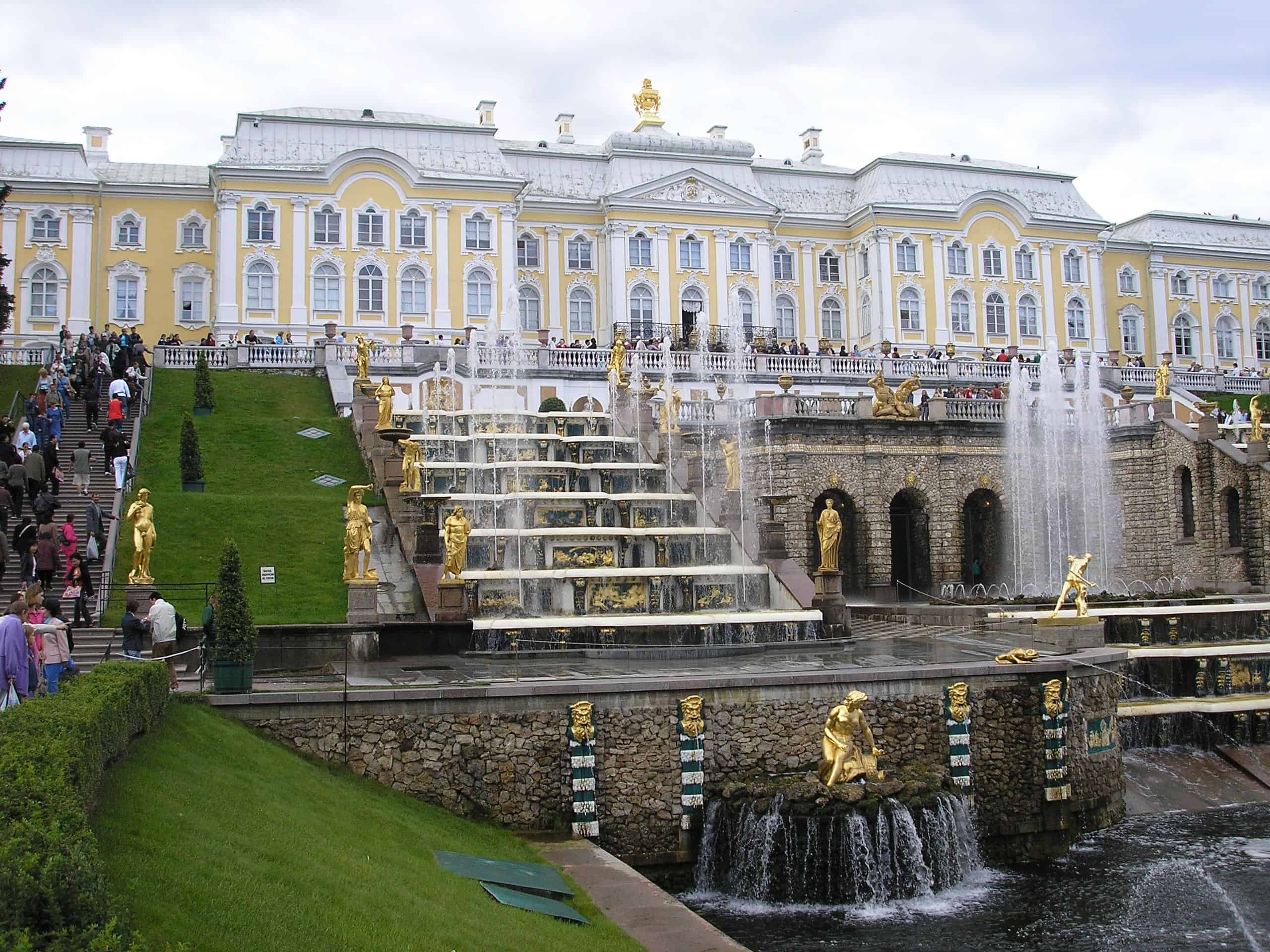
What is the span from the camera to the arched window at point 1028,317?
2702 inches

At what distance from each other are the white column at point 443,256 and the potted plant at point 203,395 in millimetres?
21884

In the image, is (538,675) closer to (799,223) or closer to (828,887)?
(828,887)

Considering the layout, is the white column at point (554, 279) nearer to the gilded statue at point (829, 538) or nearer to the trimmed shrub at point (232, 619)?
the gilded statue at point (829, 538)

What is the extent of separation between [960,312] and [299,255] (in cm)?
3352

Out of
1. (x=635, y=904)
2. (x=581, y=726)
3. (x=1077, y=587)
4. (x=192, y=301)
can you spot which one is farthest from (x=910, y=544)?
(x=192, y=301)

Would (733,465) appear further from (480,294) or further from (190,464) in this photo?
(480,294)

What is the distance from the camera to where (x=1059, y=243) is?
69.4m

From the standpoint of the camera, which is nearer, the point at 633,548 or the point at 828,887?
the point at 828,887

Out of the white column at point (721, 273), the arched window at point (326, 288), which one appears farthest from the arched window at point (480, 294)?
the white column at point (721, 273)

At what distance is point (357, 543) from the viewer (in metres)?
23.6

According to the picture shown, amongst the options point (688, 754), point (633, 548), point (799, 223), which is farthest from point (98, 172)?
point (688, 754)

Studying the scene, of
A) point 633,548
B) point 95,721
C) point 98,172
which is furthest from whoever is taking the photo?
point 98,172

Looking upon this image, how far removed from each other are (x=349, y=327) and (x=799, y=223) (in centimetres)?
2456

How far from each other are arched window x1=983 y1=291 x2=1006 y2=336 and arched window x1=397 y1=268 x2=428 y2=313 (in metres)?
29.2
